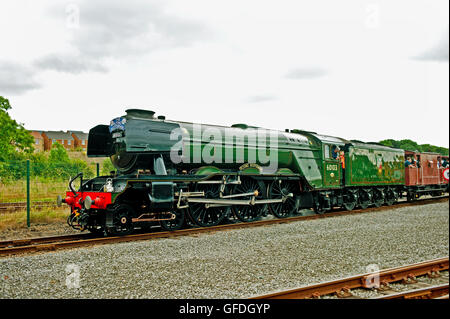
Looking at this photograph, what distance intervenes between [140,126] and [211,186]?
2.76m

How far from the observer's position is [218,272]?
598 centimetres

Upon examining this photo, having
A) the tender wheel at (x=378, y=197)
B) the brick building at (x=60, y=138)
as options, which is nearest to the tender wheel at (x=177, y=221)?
the tender wheel at (x=378, y=197)

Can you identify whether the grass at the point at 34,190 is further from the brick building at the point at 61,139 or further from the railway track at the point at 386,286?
the brick building at the point at 61,139

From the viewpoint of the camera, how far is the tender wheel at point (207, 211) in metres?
10.6

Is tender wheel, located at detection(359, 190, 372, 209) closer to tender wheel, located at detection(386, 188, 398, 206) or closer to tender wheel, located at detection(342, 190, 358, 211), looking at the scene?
tender wheel, located at detection(342, 190, 358, 211)

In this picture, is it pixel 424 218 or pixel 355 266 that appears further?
pixel 424 218

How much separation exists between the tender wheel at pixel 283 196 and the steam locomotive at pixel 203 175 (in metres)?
0.04

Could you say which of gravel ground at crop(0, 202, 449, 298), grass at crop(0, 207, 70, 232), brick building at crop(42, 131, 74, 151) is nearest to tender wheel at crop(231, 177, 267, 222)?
gravel ground at crop(0, 202, 449, 298)

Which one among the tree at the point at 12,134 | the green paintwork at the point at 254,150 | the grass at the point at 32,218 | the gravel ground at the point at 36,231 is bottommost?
the gravel ground at the point at 36,231

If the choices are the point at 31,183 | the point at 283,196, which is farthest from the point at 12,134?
the point at 283,196

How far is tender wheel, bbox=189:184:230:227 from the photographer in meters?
10.6

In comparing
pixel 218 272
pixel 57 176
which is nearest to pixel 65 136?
pixel 57 176

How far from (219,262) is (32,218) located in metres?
8.17

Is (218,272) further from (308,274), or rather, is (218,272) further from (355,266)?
(355,266)
